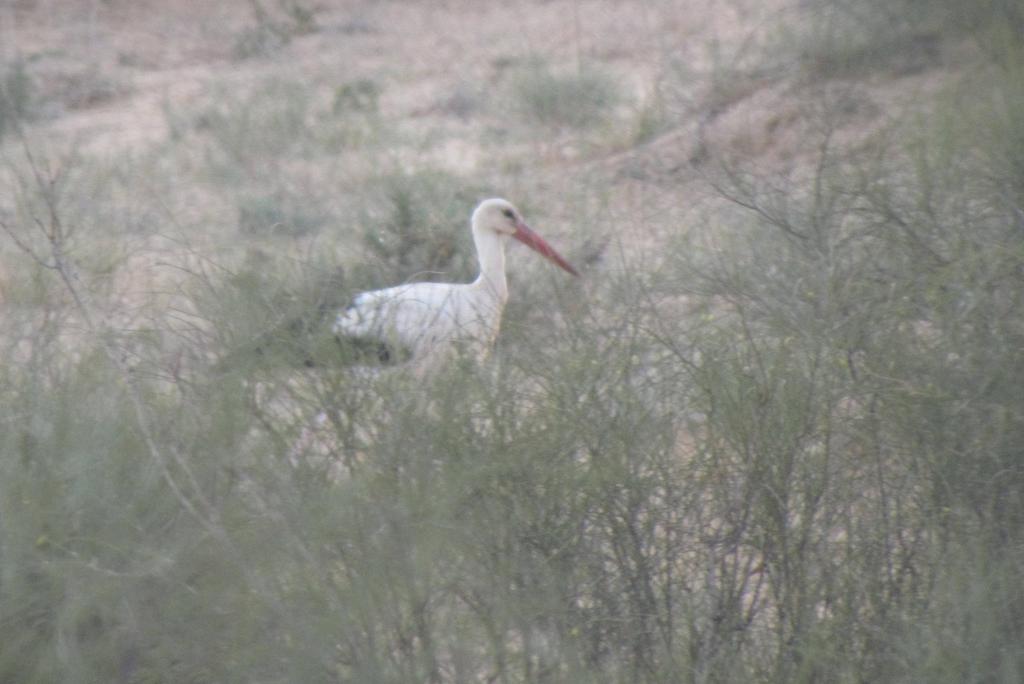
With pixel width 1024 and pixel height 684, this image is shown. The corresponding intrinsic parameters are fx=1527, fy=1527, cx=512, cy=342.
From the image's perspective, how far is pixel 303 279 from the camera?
4.82 m

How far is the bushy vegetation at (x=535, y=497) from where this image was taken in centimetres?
342

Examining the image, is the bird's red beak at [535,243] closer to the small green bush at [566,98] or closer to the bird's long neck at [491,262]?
the bird's long neck at [491,262]

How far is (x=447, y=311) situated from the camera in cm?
563

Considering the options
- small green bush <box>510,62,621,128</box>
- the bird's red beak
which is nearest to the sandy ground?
small green bush <box>510,62,621,128</box>

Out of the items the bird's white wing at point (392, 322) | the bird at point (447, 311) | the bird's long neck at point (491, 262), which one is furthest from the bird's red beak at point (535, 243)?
the bird's white wing at point (392, 322)

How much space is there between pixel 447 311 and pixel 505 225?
159 cm

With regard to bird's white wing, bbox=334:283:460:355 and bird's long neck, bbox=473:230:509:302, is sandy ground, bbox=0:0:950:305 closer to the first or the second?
bird's long neck, bbox=473:230:509:302

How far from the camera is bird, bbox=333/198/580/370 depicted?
4.22 m

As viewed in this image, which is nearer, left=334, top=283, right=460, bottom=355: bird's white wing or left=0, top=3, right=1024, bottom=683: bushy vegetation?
left=0, top=3, right=1024, bottom=683: bushy vegetation

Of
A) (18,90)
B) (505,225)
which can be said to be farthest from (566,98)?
(505,225)

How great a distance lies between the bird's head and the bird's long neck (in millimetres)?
45

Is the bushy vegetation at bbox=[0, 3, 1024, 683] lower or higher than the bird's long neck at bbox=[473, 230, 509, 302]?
lower

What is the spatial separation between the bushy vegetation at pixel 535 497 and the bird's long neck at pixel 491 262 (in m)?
1.89

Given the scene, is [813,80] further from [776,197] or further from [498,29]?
[498,29]
